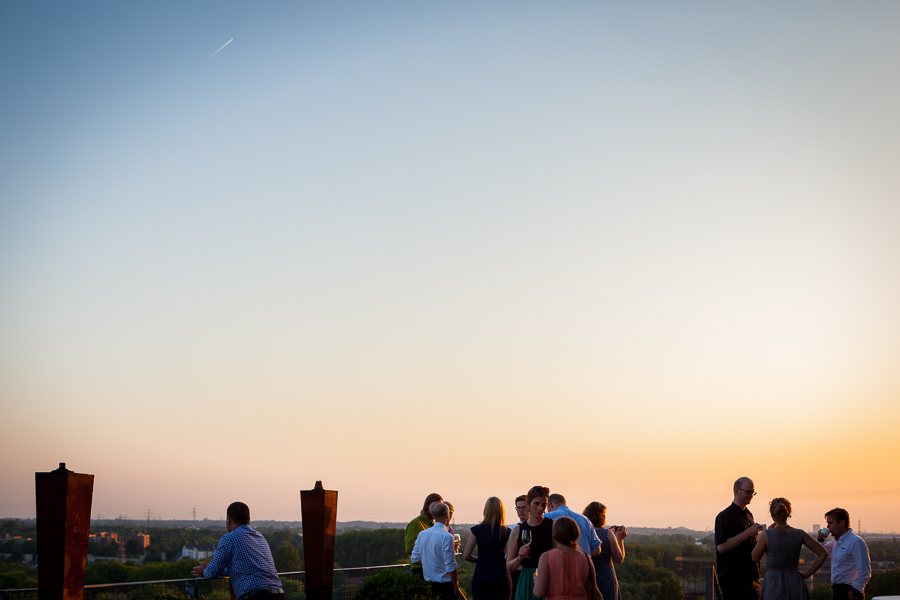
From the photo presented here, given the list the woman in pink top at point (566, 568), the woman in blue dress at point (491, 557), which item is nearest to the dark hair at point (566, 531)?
the woman in pink top at point (566, 568)

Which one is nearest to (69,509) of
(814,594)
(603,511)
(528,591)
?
(528,591)

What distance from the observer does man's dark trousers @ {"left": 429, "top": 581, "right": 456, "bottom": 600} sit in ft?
28.9

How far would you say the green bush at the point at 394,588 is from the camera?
892 centimetres

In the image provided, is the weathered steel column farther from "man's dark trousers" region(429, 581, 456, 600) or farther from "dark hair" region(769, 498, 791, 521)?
"dark hair" region(769, 498, 791, 521)

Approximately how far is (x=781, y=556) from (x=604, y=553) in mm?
1846

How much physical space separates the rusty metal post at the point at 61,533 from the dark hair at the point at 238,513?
1.23 m

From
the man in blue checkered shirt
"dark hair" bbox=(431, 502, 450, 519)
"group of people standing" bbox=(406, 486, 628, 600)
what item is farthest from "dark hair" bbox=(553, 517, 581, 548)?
"dark hair" bbox=(431, 502, 450, 519)

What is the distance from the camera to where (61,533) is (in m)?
6.28

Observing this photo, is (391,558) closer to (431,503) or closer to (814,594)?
(814,594)

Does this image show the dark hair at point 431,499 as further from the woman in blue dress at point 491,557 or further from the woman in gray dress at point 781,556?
the woman in gray dress at point 781,556

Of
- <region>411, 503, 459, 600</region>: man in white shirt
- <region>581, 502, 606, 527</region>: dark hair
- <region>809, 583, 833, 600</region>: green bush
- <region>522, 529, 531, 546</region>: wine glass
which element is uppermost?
<region>581, 502, 606, 527</region>: dark hair

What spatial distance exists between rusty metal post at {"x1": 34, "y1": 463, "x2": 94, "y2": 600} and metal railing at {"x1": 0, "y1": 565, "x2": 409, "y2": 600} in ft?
1.26

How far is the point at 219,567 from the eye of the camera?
21.2 ft

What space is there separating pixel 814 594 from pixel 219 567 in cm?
5439
